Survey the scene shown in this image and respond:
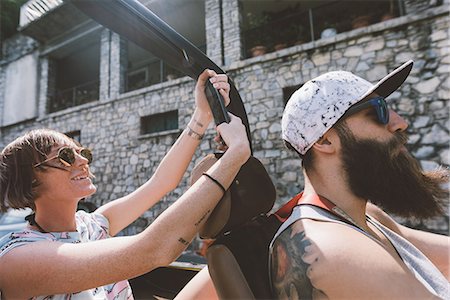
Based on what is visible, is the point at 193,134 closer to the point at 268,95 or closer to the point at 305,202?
the point at 305,202

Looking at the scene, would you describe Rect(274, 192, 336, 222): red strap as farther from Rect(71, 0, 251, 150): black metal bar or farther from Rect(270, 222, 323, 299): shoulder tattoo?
Rect(71, 0, 251, 150): black metal bar

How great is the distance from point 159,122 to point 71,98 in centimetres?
578

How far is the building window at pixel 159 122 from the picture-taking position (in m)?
8.48

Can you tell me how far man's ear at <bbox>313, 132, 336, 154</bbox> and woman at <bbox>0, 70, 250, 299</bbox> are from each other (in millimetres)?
408

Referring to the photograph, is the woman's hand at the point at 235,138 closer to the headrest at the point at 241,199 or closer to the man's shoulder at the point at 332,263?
the headrest at the point at 241,199

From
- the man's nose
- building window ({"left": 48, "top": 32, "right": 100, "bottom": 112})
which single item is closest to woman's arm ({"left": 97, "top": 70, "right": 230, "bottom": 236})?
the man's nose

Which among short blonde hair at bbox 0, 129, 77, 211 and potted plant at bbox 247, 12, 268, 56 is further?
potted plant at bbox 247, 12, 268, 56

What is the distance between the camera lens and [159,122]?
28.9ft

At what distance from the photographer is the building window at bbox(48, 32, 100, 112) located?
11.2 meters

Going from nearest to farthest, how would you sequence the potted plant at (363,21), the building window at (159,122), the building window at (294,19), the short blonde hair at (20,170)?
the short blonde hair at (20,170)
the potted plant at (363,21)
the building window at (294,19)
the building window at (159,122)

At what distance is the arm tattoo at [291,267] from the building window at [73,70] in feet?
36.0

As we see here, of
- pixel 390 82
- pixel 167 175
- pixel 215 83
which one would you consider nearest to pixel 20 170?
pixel 167 175

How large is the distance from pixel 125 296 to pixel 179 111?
22.3ft

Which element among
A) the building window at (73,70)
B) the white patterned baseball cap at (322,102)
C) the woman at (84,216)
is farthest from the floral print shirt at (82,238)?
the building window at (73,70)
